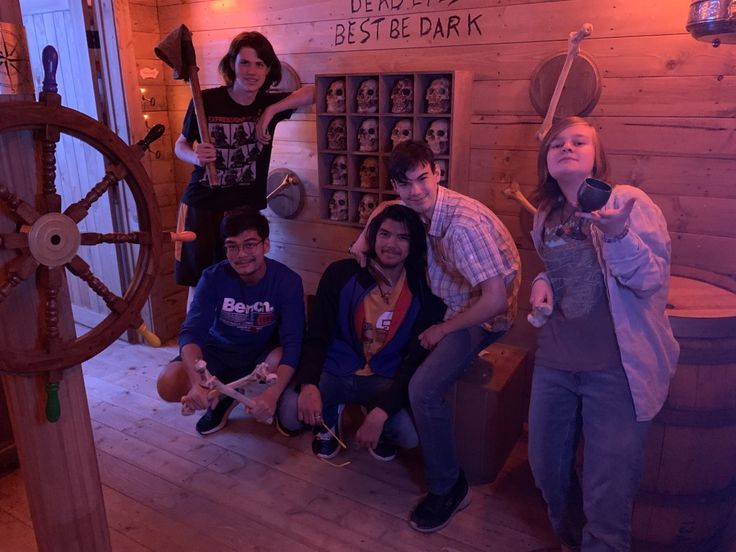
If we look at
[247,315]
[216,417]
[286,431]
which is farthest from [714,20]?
[216,417]

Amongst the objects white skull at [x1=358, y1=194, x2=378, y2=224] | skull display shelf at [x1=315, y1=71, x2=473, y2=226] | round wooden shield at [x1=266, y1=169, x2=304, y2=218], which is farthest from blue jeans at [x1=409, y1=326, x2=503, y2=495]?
round wooden shield at [x1=266, y1=169, x2=304, y2=218]

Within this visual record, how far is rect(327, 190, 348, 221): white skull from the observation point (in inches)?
95.9

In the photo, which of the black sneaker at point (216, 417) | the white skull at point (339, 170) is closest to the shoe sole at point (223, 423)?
the black sneaker at point (216, 417)

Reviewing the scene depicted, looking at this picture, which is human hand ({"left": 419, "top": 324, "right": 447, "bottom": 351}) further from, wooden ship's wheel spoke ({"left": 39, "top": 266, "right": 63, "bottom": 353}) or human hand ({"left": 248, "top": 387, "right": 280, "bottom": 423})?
wooden ship's wheel spoke ({"left": 39, "top": 266, "right": 63, "bottom": 353})

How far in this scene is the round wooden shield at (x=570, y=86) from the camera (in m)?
1.93

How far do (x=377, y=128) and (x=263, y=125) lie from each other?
44 centimetres

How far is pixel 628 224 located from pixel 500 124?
3.41 feet

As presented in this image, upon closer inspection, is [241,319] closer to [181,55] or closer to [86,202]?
[181,55]

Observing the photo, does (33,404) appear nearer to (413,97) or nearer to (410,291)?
(410,291)

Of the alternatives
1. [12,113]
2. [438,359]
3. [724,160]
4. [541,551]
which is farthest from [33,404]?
[724,160]

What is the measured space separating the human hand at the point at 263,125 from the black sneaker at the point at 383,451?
123 centimetres

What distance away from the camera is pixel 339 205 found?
8.04ft

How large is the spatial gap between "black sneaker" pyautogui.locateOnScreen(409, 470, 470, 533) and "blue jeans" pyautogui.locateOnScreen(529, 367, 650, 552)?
1.24 ft

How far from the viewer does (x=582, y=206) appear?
1.14m
